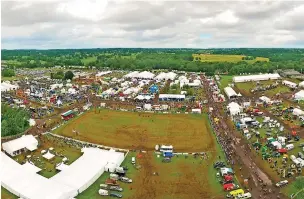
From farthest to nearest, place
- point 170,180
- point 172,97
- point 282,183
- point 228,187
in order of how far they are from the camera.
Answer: point 172,97, point 170,180, point 282,183, point 228,187

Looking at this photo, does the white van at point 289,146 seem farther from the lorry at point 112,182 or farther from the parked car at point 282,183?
the lorry at point 112,182

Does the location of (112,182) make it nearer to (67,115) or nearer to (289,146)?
(289,146)

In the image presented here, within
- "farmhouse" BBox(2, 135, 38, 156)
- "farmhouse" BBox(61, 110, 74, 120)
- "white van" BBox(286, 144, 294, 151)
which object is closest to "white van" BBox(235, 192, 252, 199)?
"white van" BBox(286, 144, 294, 151)

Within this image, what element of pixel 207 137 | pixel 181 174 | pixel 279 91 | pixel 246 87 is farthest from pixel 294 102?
pixel 181 174

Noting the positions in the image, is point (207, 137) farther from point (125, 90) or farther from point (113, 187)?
point (125, 90)

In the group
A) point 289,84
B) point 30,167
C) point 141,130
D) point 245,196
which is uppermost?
point 289,84

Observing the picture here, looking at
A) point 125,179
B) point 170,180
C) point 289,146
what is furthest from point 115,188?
point 289,146
